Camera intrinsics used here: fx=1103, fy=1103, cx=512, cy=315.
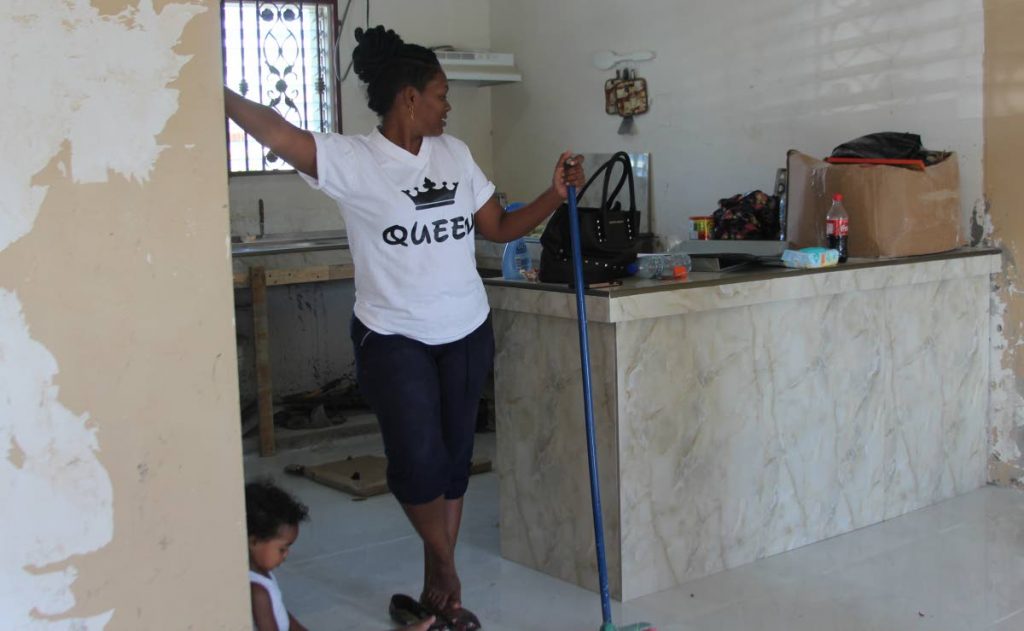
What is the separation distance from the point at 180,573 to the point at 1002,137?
3266 mm

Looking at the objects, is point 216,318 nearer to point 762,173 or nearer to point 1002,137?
point 1002,137

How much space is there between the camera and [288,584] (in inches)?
130

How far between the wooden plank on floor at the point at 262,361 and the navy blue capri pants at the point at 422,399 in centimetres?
217

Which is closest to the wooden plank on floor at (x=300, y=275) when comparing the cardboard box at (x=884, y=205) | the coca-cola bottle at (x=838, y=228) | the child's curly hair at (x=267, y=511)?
the cardboard box at (x=884, y=205)

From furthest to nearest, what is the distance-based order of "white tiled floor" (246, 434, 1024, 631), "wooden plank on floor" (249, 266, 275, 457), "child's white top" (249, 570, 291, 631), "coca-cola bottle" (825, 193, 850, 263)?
"wooden plank on floor" (249, 266, 275, 457) < "coca-cola bottle" (825, 193, 850, 263) < "white tiled floor" (246, 434, 1024, 631) < "child's white top" (249, 570, 291, 631)

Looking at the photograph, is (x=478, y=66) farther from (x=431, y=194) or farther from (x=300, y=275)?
(x=431, y=194)

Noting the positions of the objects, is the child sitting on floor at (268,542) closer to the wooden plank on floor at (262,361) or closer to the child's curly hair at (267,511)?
the child's curly hair at (267,511)

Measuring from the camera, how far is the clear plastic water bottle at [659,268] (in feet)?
10.8

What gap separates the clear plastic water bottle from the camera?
3.30 meters

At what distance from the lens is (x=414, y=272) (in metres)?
2.72

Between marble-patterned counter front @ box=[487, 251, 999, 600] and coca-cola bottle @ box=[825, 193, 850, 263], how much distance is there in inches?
4.6

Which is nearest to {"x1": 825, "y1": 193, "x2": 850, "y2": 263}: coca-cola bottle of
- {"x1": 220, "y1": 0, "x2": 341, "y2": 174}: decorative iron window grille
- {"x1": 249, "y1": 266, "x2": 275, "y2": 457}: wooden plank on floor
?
{"x1": 249, "y1": 266, "x2": 275, "y2": 457}: wooden plank on floor

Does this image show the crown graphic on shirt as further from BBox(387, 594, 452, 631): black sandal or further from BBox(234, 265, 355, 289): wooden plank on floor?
BBox(234, 265, 355, 289): wooden plank on floor

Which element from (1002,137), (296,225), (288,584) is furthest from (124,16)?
(296,225)
